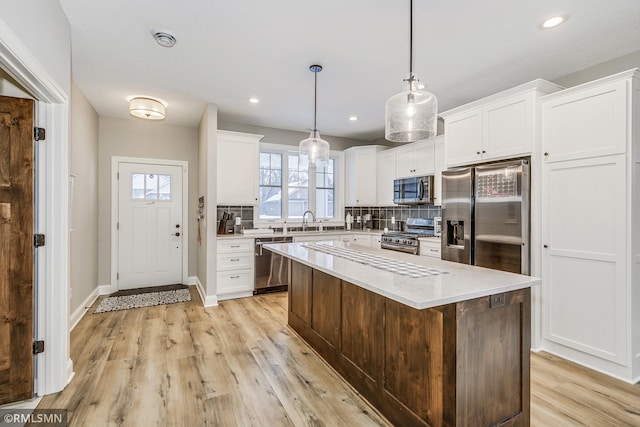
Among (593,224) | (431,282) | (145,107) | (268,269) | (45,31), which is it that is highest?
(145,107)

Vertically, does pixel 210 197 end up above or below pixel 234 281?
above

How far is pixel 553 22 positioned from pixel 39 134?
3.71 m

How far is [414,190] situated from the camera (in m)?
4.69

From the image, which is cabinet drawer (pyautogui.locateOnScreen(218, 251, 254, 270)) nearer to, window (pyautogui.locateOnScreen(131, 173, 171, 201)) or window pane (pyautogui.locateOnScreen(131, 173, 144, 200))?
window (pyautogui.locateOnScreen(131, 173, 171, 201))

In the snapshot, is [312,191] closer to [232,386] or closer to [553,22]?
[232,386]

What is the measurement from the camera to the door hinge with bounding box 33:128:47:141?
2107mm

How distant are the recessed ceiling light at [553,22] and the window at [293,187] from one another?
11.9 feet

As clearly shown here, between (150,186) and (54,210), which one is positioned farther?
(150,186)

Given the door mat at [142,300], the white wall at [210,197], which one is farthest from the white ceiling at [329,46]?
the door mat at [142,300]

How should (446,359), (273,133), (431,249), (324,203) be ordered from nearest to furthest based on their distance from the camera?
(446,359)
(431,249)
(273,133)
(324,203)

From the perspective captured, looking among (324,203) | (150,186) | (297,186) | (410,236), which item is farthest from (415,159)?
(150,186)

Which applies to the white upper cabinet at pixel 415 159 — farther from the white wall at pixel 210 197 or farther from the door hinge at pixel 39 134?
the door hinge at pixel 39 134

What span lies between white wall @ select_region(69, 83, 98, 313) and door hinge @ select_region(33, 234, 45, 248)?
47.0 inches

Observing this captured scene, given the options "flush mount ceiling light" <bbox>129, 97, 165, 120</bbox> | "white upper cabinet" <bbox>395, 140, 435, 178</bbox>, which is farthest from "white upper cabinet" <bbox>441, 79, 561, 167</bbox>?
"flush mount ceiling light" <bbox>129, 97, 165, 120</bbox>
